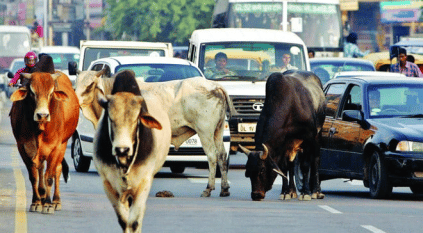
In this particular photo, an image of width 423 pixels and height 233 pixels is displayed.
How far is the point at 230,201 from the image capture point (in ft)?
52.7

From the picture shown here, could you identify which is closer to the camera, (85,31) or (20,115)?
(20,115)

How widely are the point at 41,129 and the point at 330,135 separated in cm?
503

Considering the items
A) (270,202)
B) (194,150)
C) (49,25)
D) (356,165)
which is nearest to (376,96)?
(356,165)

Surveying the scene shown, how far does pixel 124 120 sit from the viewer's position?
1038 centimetres

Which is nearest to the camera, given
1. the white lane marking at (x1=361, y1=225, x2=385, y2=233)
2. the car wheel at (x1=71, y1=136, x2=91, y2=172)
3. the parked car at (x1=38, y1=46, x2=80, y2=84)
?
the white lane marking at (x1=361, y1=225, x2=385, y2=233)

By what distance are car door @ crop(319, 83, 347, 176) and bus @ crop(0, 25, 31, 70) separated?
5569 cm

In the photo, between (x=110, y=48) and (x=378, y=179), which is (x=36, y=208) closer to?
(x=378, y=179)

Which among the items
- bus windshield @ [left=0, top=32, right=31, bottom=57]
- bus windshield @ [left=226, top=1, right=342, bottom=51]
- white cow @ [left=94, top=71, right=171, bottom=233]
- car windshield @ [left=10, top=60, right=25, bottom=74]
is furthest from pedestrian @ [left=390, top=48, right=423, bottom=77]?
bus windshield @ [left=0, top=32, right=31, bottom=57]

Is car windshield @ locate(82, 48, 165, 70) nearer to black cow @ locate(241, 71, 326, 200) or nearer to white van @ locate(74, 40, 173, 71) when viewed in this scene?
white van @ locate(74, 40, 173, 71)

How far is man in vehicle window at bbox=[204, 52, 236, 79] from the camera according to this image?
22.7 metres

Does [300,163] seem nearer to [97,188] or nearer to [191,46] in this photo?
[97,188]

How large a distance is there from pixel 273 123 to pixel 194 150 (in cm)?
369

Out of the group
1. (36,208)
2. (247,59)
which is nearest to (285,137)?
(36,208)

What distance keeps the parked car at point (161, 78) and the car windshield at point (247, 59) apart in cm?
243
